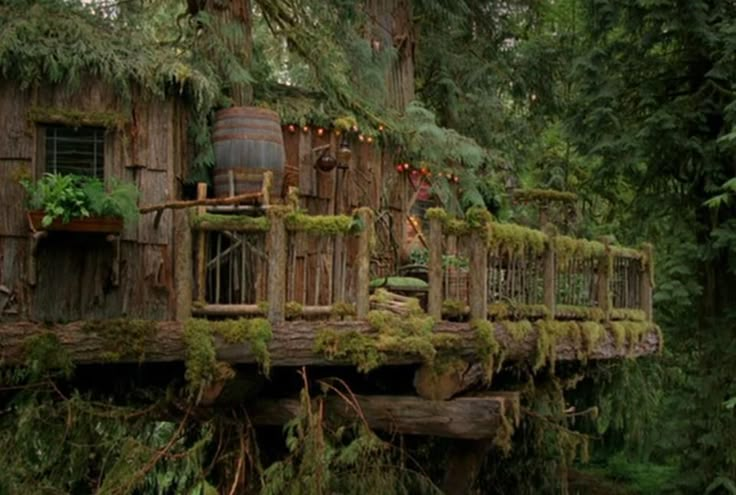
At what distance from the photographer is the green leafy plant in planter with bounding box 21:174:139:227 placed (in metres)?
8.47

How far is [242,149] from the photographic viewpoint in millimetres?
10211

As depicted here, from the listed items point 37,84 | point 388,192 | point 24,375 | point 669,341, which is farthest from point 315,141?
point 669,341

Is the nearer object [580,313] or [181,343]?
[181,343]

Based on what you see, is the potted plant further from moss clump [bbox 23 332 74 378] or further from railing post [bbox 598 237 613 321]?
railing post [bbox 598 237 613 321]

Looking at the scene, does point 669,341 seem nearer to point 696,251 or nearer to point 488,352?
point 696,251

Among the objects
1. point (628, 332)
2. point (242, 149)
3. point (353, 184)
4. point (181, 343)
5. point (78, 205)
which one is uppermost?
point (242, 149)

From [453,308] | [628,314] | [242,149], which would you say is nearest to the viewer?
[453,308]

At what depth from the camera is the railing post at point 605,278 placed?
10766 mm

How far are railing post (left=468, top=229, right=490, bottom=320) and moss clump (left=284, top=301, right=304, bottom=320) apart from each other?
1.71m

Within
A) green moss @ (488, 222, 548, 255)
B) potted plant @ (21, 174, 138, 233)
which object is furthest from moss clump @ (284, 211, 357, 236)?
potted plant @ (21, 174, 138, 233)

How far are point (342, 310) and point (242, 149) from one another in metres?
3.01

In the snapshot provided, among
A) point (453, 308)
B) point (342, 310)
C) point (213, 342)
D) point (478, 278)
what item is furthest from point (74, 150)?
point (478, 278)

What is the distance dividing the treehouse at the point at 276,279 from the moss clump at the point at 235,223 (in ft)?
0.04

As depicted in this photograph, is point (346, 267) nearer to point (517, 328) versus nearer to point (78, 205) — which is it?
point (517, 328)
